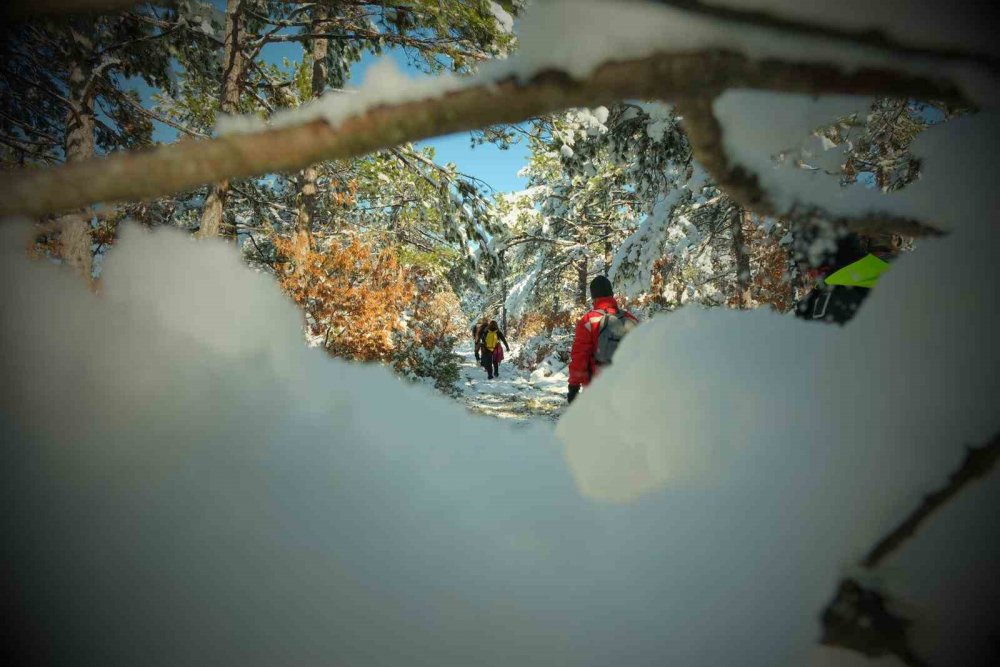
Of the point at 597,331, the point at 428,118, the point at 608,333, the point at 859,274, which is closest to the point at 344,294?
the point at 597,331

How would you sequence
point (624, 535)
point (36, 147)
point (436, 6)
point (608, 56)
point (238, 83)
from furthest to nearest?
point (36, 147), point (238, 83), point (436, 6), point (624, 535), point (608, 56)

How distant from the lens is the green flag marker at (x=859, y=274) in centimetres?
203

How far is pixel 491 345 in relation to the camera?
11914 millimetres

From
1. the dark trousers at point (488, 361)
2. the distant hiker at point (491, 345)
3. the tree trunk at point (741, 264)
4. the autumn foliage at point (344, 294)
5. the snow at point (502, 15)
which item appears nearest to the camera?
the snow at point (502, 15)

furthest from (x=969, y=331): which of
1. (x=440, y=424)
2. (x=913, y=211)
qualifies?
(x=440, y=424)

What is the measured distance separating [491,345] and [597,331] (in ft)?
27.1

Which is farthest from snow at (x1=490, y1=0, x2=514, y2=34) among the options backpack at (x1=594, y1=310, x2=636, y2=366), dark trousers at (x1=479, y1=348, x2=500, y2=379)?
dark trousers at (x1=479, y1=348, x2=500, y2=379)

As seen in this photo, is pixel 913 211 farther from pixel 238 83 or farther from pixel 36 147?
pixel 36 147

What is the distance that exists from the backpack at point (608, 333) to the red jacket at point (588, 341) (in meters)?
0.05

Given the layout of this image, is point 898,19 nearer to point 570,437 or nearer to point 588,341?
point 570,437

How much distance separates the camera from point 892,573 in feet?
1.57

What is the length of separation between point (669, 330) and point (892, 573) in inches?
15.9

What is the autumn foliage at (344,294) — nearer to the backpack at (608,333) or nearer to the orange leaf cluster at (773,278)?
the backpack at (608,333)

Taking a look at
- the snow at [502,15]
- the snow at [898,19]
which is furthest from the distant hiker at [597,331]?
the snow at [898,19]
